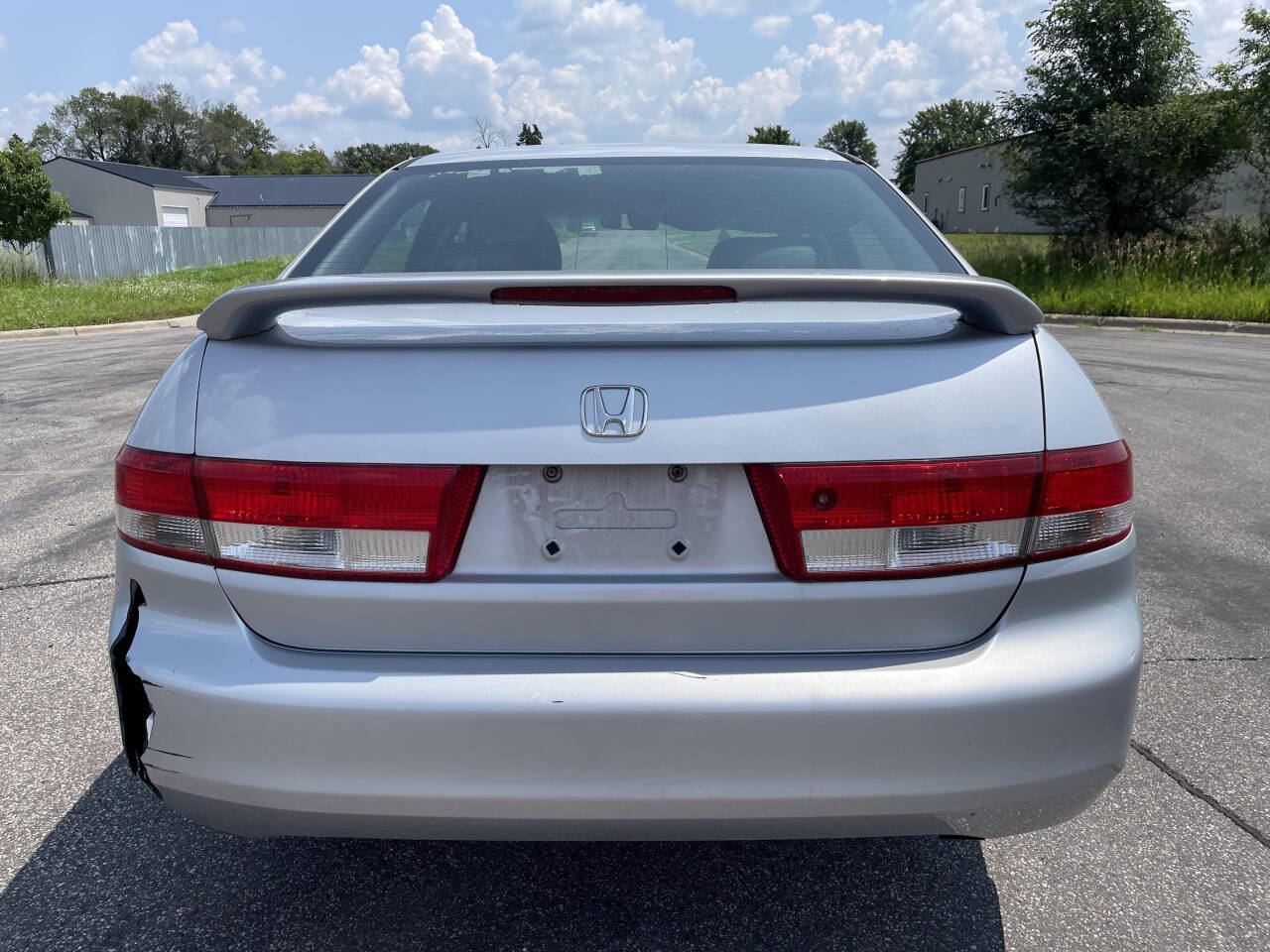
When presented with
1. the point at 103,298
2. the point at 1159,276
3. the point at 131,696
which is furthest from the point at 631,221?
the point at 103,298

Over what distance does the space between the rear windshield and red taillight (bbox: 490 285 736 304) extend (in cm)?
51

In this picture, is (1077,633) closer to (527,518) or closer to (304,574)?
(527,518)

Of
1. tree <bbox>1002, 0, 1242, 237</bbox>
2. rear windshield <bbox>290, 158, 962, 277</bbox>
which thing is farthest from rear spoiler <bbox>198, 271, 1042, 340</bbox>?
tree <bbox>1002, 0, 1242, 237</bbox>

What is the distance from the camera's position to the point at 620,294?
171 centimetres

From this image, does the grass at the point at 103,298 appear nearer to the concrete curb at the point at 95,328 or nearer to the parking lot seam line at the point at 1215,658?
the concrete curb at the point at 95,328

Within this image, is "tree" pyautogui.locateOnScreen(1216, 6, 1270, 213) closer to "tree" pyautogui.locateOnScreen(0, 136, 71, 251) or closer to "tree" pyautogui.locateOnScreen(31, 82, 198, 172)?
"tree" pyautogui.locateOnScreen(0, 136, 71, 251)

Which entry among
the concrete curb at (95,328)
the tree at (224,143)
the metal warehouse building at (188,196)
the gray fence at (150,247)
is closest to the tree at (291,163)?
the tree at (224,143)

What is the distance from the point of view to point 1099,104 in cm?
1848

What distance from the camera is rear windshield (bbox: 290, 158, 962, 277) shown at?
92.6 inches

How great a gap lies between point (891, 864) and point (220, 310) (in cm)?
188

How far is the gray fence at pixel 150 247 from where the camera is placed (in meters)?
32.6

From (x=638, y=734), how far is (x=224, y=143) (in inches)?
4739

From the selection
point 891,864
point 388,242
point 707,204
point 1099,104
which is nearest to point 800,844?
point 891,864

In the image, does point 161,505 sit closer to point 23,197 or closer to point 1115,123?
point 1115,123
